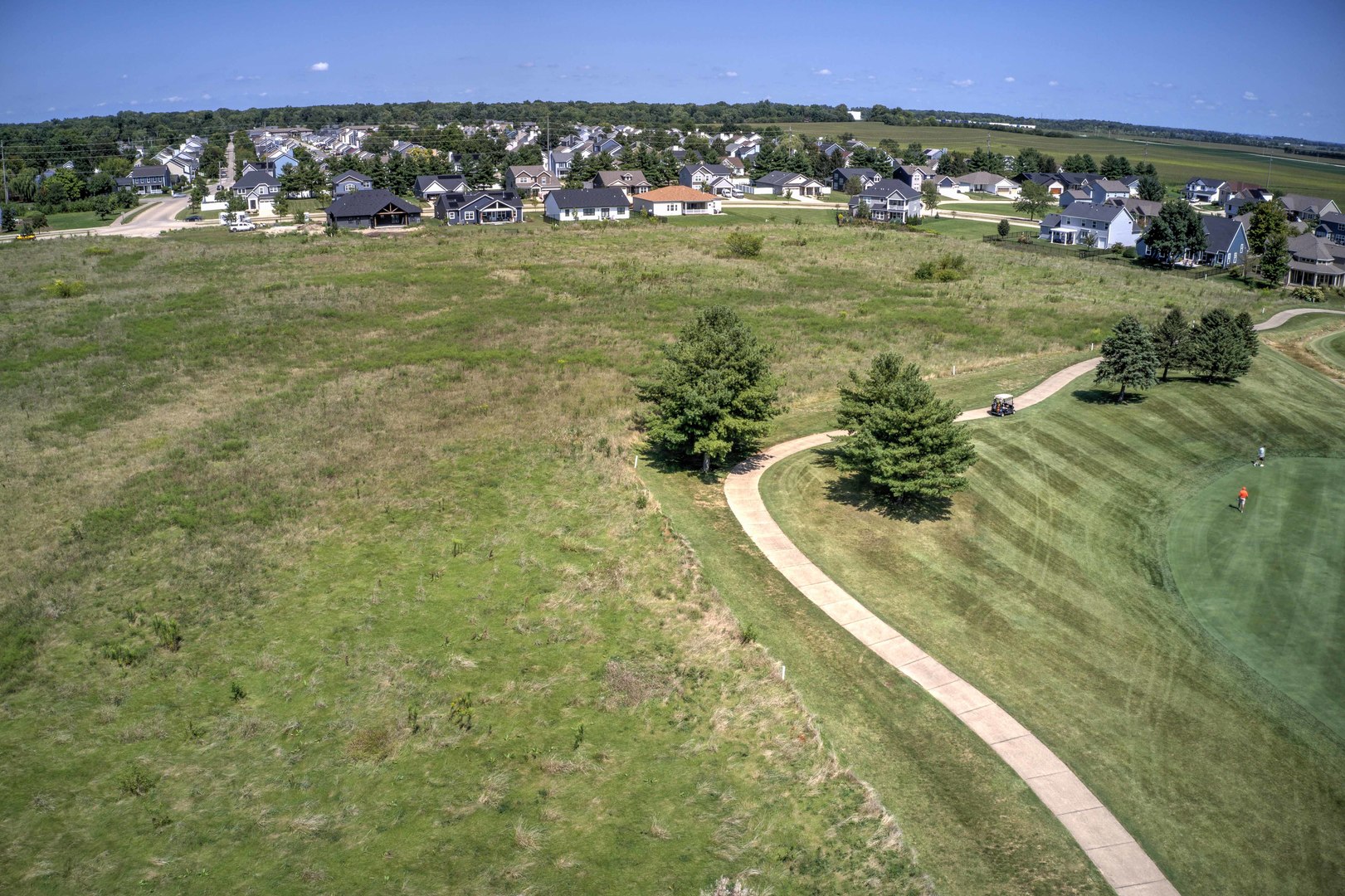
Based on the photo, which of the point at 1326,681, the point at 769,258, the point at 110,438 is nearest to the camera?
the point at 1326,681

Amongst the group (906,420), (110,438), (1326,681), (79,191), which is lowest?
(1326,681)

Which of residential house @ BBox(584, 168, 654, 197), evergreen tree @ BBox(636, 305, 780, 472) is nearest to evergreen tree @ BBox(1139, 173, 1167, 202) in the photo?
residential house @ BBox(584, 168, 654, 197)

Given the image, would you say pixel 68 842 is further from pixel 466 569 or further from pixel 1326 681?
pixel 1326 681

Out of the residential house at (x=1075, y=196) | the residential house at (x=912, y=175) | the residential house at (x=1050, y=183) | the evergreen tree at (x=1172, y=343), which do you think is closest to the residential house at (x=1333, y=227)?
the residential house at (x=1075, y=196)

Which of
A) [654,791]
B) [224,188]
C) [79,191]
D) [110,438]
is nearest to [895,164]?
[224,188]

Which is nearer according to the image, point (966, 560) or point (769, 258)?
point (966, 560)

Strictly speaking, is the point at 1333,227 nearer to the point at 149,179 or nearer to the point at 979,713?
the point at 979,713

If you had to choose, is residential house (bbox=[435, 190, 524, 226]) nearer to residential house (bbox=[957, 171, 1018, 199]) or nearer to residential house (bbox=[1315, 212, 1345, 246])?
residential house (bbox=[957, 171, 1018, 199])
